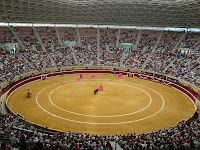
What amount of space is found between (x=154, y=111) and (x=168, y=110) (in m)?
2.58

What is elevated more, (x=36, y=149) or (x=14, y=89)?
(x=36, y=149)

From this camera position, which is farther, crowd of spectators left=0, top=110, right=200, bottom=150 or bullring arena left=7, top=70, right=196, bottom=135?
bullring arena left=7, top=70, right=196, bottom=135

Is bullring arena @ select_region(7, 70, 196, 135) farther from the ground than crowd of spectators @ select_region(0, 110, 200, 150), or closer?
closer

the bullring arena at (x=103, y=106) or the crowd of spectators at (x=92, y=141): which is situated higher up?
the crowd of spectators at (x=92, y=141)

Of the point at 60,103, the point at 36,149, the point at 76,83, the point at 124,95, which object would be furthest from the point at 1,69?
the point at 36,149

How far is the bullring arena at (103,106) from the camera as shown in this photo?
25872 millimetres

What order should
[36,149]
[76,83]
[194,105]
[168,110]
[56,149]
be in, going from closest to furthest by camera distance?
[36,149]
[56,149]
[168,110]
[194,105]
[76,83]

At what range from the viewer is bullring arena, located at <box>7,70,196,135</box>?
25.9m

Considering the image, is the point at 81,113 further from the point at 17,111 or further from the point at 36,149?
the point at 36,149

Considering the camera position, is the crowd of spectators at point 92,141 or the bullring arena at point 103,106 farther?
the bullring arena at point 103,106

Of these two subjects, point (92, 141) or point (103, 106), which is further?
point (103, 106)

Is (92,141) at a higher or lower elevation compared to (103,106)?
higher

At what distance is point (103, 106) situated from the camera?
1261 inches

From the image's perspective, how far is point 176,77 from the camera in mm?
48312
